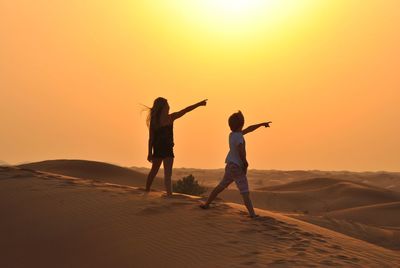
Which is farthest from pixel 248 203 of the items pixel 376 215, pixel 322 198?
pixel 322 198

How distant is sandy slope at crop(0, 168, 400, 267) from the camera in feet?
26.2

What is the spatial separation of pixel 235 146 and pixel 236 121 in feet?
1.34

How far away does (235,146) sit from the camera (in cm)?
975

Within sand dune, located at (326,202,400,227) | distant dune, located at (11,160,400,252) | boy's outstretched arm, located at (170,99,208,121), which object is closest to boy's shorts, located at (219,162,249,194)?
boy's outstretched arm, located at (170,99,208,121)

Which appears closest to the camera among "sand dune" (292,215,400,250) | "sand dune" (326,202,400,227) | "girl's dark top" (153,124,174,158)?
"girl's dark top" (153,124,174,158)

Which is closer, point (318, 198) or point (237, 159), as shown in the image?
point (237, 159)

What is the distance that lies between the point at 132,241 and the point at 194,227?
1.04 metres

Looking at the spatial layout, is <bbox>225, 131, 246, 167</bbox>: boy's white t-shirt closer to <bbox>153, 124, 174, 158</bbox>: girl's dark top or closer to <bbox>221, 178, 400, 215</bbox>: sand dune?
<bbox>153, 124, 174, 158</bbox>: girl's dark top

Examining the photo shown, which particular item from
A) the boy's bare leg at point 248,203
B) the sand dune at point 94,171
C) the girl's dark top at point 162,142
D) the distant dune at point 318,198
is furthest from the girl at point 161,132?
the sand dune at point 94,171

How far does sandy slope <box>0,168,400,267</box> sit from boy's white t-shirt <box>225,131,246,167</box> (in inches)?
36.0

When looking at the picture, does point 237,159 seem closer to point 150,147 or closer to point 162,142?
point 162,142

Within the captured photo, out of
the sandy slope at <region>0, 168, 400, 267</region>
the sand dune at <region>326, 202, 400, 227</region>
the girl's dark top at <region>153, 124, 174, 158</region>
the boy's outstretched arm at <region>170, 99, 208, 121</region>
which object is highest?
the boy's outstretched arm at <region>170, 99, 208, 121</region>

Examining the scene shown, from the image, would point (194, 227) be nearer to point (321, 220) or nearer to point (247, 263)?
point (247, 263)

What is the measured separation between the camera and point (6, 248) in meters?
8.79
